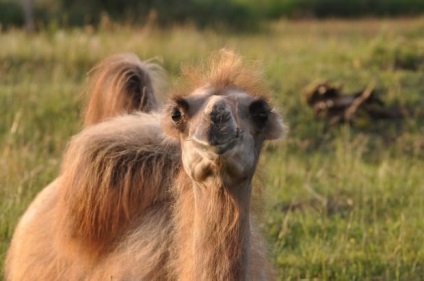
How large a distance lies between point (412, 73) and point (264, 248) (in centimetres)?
744

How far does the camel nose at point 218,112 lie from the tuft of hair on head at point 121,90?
224cm

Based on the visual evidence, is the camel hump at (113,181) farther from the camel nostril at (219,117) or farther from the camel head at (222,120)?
the camel nostril at (219,117)

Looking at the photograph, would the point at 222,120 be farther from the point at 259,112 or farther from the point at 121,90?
the point at 121,90

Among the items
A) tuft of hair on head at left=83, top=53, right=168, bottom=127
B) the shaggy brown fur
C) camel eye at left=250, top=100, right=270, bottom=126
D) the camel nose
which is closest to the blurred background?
tuft of hair on head at left=83, top=53, right=168, bottom=127

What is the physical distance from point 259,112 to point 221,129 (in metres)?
0.41

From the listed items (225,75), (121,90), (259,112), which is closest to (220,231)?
(259,112)

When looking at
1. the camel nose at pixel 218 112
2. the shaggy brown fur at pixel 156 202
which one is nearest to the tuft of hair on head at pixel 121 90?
the shaggy brown fur at pixel 156 202

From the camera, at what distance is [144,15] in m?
23.3

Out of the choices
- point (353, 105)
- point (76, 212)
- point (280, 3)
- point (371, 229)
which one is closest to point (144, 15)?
point (280, 3)

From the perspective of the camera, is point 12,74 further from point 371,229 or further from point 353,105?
point 371,229

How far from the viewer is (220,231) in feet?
14.0

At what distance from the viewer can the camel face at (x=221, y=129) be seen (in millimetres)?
3934

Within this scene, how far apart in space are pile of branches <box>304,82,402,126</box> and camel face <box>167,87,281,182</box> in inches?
255

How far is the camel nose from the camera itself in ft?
13.0
